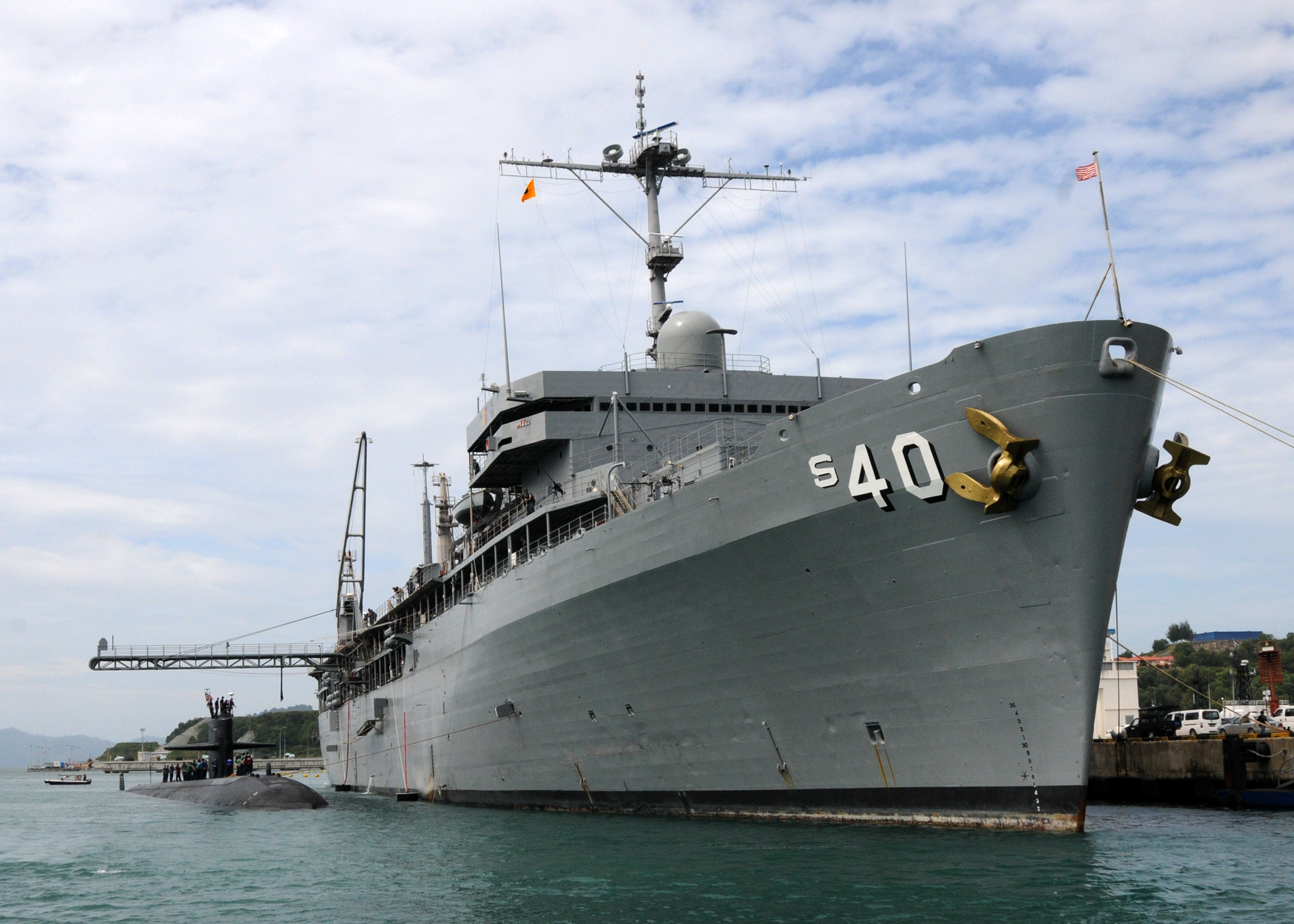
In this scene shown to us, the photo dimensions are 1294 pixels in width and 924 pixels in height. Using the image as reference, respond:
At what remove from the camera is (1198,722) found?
26.6 meters

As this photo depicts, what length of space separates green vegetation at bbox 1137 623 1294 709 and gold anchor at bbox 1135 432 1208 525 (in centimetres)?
4568

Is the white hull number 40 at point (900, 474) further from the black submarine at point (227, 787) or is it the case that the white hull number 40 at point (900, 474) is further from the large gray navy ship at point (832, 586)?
the black submarine at point (227, 787)

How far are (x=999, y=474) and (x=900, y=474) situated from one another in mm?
1408

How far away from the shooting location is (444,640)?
28.0m

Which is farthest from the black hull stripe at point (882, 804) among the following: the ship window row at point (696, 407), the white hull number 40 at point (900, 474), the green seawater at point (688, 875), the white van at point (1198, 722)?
the white van at point (1198, 722)

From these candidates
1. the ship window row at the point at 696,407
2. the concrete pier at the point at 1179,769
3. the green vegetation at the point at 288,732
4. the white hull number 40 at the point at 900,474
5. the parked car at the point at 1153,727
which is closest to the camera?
the white hull number 40 at the point at 900,474

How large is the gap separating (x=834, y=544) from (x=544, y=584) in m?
7.41

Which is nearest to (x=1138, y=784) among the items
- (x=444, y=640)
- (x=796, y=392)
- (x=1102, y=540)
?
(x=796, y=392)

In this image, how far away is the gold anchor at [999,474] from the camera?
44.6 ft

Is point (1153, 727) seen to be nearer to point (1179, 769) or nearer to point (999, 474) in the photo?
point (1179, 769)

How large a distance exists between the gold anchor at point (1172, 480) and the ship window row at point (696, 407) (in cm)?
928

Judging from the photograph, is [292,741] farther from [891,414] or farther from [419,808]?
[891,414]

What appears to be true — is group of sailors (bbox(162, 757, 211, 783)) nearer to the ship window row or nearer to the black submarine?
the black submarine

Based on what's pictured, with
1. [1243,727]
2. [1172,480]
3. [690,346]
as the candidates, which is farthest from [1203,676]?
[1172,480]
